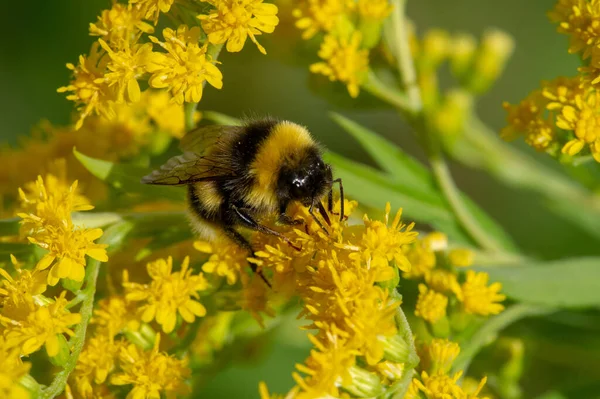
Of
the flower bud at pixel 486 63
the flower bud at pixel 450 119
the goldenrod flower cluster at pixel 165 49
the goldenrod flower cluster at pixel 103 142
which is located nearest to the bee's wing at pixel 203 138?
the goldenrod flower cluster at pixel 165 49

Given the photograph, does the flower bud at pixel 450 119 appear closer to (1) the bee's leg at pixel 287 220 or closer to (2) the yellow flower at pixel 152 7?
(1) the bee's leg at pixel 287 220

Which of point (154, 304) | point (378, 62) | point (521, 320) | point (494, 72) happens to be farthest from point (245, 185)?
point (494, 72)

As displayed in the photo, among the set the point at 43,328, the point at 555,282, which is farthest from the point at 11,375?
the point at 555,282

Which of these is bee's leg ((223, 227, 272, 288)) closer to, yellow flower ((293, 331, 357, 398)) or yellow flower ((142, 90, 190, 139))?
yellow flower ((293, 331, 357, 398))

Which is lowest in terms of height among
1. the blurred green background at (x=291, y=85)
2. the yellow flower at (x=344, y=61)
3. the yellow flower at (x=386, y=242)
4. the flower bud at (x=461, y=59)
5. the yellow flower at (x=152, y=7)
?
the blurred green background at (x=291, y=85)

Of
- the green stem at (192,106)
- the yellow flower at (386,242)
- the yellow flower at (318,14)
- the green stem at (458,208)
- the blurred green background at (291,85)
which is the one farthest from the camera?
the blurred green background at (291,85)

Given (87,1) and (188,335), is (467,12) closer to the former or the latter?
(87,1)
